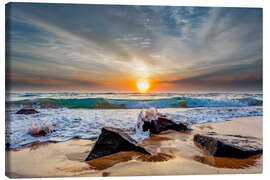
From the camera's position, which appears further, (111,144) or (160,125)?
(160,125)

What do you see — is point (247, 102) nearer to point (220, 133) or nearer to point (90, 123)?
point (220, 133)

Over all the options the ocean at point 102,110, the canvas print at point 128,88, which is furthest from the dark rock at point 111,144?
the ocean at point 102,110

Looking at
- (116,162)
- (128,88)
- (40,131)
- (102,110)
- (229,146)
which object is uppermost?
(128,88)

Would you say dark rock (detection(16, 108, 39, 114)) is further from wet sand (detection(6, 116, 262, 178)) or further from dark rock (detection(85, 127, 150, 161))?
dark rock (detection(85, 127, 150, 161))

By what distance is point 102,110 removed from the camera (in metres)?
2.98

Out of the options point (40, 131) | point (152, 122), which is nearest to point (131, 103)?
point (152, 122)

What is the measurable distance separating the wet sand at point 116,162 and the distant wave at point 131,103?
2.07 feet

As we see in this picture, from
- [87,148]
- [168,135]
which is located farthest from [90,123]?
[168,135]

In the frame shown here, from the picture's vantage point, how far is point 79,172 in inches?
89.0

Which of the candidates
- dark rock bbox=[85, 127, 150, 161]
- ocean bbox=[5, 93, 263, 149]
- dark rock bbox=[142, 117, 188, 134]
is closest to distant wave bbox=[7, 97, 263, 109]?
ocean bbox=[5, 93, 263, 149]

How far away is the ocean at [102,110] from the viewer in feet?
8.43

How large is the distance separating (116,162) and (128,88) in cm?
122

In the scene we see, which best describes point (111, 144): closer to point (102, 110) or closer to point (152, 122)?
point (102, 110)

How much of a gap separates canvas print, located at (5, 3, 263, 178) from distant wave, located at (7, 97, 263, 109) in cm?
2
